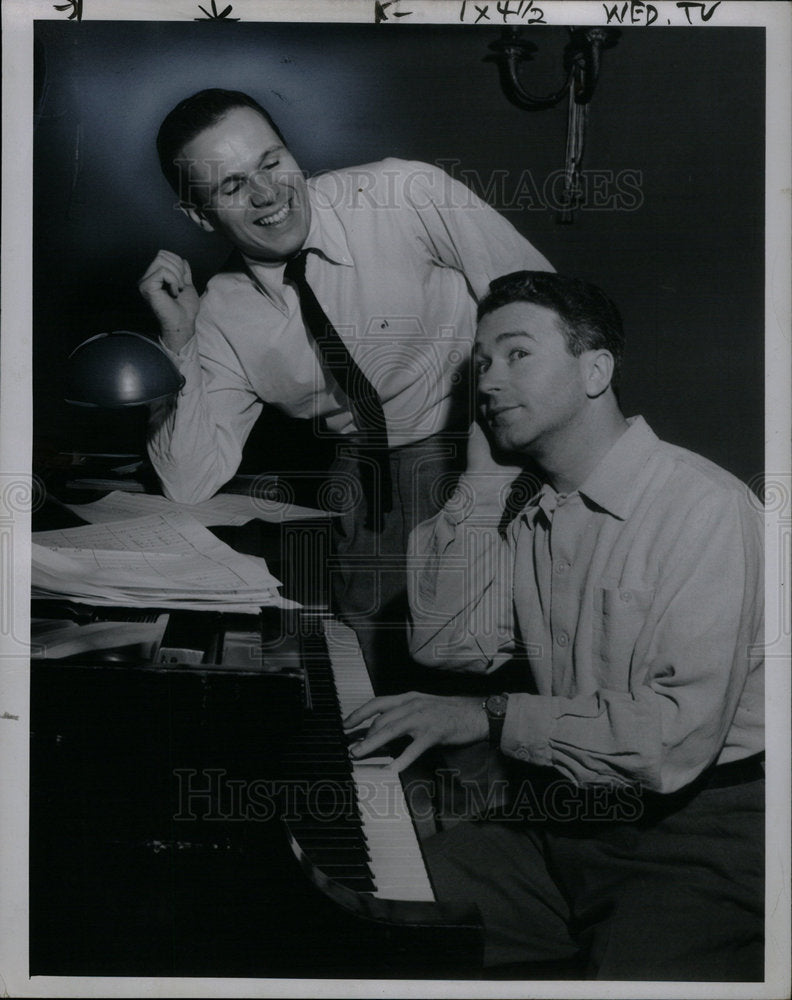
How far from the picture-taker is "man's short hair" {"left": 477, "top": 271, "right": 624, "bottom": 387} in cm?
214

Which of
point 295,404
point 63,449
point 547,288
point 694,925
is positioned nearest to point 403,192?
point 547,288

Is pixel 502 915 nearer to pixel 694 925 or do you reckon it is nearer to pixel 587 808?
pixel 587 808

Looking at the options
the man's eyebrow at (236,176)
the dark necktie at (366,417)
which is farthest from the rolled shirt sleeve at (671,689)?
the man's eyebrow at (236,176)

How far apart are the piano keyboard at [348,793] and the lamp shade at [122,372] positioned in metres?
0.63

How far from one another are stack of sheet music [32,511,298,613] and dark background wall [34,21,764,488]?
0.21 meters

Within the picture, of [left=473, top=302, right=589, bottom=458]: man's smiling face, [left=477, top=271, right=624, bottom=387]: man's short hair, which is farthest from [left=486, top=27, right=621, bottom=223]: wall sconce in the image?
[left=473, top=302, right=589, bottom=458]: man's smiling face

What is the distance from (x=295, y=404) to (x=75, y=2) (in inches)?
41.7

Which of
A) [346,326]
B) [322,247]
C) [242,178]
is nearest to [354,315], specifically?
[346,326]

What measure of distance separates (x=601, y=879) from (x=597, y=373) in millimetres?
1130

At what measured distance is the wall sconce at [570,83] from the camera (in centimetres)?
217

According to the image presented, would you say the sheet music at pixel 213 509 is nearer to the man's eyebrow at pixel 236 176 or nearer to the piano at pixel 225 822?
the piano at pixel 225 822

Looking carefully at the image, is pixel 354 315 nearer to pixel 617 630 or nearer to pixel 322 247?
pixel 322 247

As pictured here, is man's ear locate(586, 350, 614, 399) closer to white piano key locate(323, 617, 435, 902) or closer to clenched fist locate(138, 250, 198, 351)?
white piano key locate(323, 617, 435, 902)

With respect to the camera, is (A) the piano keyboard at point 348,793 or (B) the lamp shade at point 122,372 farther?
(B) the lamp shade at point 122,372
